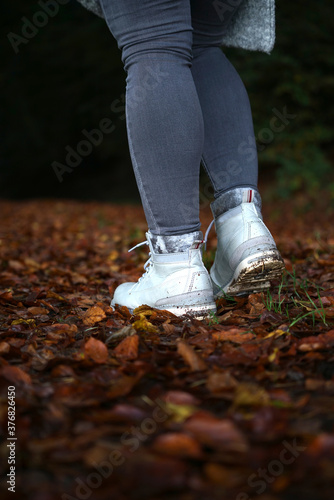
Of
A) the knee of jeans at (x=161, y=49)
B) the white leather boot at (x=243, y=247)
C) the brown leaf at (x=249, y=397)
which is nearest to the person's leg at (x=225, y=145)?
the white leather boot at (x=243, y=247)

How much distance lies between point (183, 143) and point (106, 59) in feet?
A: 35.4

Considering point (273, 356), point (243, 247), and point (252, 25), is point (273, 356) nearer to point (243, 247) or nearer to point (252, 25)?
point (243, 247)

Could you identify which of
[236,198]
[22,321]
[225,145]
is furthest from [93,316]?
[225,145]

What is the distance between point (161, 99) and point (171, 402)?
80 centimetres

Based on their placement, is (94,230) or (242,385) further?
(94,230)

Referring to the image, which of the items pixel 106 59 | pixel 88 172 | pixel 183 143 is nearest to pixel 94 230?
pixel 183 143

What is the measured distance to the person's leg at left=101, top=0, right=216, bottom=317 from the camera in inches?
47.0

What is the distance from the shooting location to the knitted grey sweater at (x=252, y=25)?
147 cm

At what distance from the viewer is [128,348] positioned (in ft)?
3.38

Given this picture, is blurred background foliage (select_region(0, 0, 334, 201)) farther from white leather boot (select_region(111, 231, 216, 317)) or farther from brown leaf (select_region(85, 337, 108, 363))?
brown leaf (select_region(85, 337, 108, 363))

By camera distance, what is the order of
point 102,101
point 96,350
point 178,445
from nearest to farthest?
point 178,445 < point 96,350 < point 102,101

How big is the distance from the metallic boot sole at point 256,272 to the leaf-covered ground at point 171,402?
47 millimetres

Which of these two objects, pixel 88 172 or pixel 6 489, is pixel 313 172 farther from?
pixel 88 172

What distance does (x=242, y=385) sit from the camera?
781 millimetres
